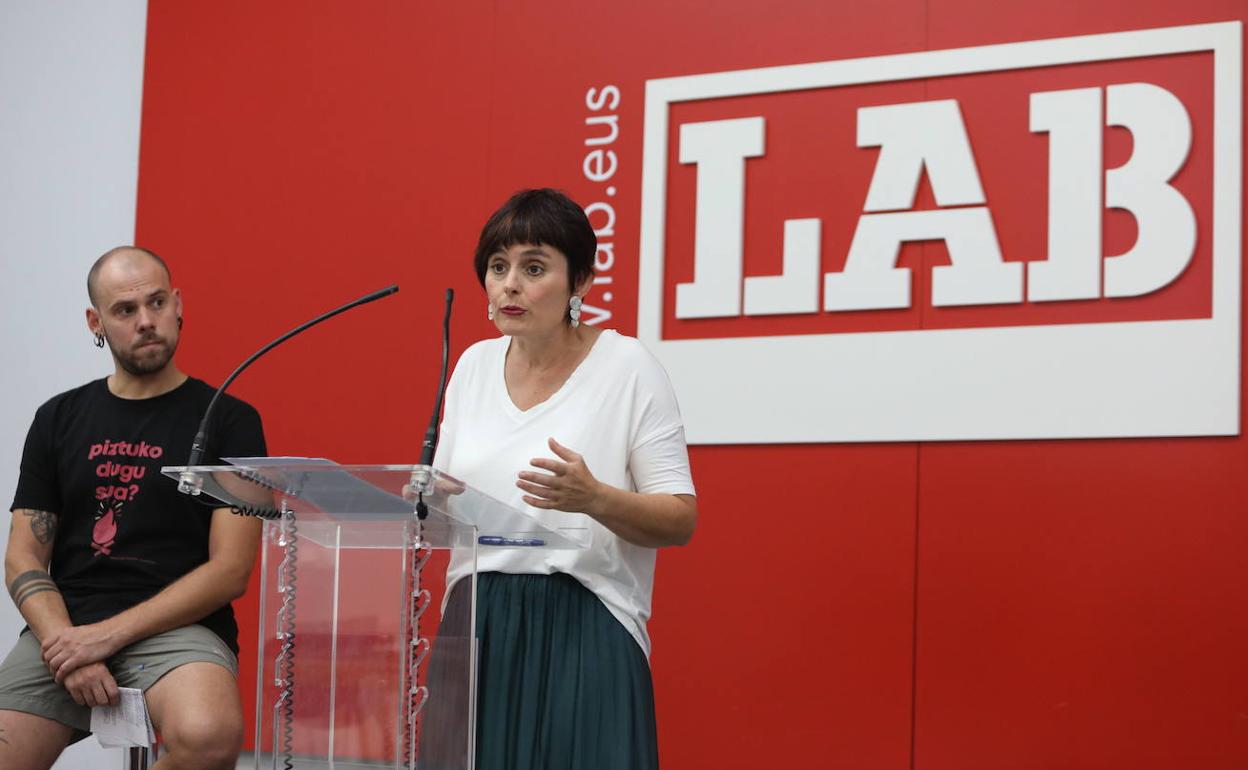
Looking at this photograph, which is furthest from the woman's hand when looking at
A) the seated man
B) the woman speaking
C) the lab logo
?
the lab logo

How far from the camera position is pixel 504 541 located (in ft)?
6.84

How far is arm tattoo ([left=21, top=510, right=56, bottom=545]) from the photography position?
116 inches

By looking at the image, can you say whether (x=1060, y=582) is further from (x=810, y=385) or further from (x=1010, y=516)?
(x=810, y=385)

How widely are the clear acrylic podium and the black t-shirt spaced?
0.98 m

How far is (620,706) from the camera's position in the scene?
7.05 ft

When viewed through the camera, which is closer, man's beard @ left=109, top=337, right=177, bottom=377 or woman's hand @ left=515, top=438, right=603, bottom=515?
woman's hand @ left=515, top=438, right=603, bottom=515

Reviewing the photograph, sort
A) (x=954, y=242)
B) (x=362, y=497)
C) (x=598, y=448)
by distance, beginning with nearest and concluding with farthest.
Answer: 1. (x=362, y=497)
2. (x=598, y=448)
3. (x=954, y=242)

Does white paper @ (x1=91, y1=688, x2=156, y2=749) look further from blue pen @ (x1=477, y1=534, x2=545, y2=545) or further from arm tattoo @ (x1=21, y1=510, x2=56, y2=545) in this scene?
blue pen @ (x1=477, y1=534, x2=545, y2=545)

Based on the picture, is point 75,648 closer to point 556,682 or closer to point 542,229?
point 556,682

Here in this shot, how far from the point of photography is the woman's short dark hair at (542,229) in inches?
89.9

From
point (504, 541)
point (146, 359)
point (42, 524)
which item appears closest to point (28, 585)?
point (42, 524)

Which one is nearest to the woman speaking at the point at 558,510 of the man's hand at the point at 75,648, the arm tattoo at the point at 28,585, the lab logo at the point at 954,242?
the man's hand at the point at 75,648

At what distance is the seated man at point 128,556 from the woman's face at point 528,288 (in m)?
0.79

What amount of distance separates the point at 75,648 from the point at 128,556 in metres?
0.22
